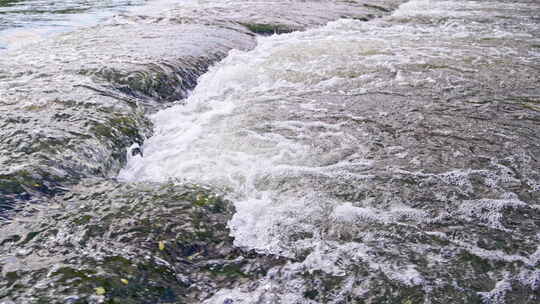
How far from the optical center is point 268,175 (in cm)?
436

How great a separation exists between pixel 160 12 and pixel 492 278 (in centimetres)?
1219

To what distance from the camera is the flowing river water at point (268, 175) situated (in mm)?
2982

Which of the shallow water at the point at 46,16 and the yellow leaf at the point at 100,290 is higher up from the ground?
the shallow water at the point at 46,16

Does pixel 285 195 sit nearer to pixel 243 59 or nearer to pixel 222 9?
pixel 243 59

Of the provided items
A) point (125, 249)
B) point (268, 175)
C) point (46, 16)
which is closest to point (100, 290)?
point (125, 249)

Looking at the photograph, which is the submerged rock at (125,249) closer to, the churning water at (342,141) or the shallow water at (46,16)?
the churning water at (342,141)

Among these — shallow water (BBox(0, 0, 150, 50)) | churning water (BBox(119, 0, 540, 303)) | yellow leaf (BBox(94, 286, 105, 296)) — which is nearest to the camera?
yellow leaf (BBox(94, 286, 105, 296))

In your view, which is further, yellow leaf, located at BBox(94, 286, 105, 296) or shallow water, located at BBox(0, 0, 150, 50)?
shallow water, located at BBox(0, 0, 150, 50)

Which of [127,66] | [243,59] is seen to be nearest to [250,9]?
[243,59]

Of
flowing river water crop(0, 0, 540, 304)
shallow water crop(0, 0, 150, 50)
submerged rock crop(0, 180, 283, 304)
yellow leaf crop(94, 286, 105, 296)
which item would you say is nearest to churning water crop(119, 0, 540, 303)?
flowing river water crop(0, 0, 540, 304)

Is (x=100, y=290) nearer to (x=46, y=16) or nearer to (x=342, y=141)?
(x=342, y=141)

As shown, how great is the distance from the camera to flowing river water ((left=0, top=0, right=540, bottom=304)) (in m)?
2.98

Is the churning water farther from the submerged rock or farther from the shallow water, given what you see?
the shallow water

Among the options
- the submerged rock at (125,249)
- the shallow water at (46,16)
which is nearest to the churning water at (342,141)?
the submerged rock at (125,249)
